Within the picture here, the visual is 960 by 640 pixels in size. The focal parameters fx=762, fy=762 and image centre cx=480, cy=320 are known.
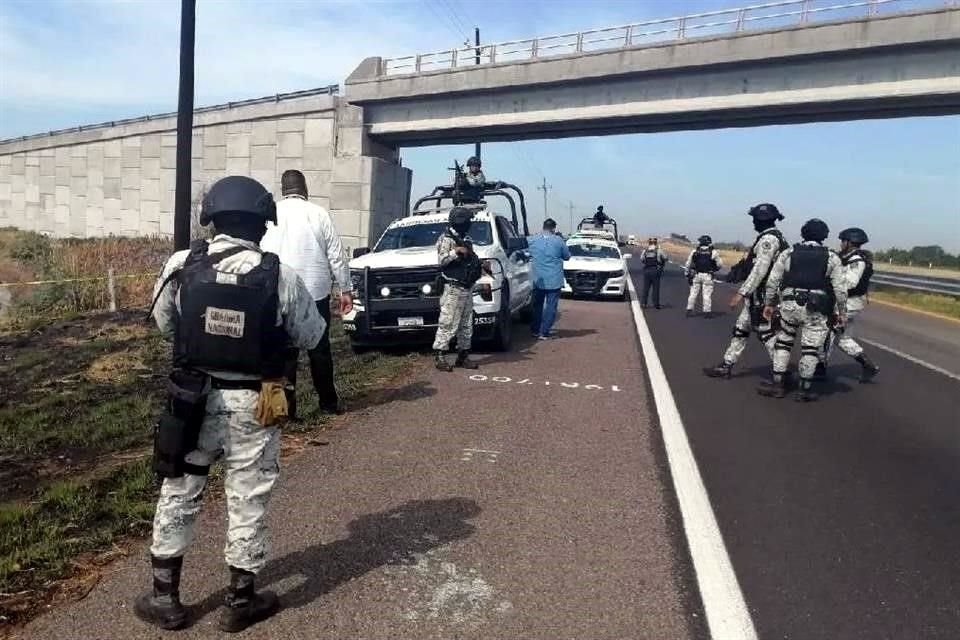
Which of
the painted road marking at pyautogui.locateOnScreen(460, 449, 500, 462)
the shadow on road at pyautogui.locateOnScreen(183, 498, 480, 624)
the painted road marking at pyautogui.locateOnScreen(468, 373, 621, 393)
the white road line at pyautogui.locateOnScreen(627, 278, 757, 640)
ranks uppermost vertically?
the painted road marking at pyautogui.locateOnScreen(468, 373, 621, 393)

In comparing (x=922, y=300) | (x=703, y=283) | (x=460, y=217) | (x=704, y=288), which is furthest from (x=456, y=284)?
(x=922, y=300)

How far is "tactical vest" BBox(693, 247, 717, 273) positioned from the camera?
17109 mm

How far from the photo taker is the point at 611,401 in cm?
765

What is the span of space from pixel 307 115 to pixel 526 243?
17.5m

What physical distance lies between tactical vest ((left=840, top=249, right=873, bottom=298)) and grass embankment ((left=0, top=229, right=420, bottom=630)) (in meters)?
5.97

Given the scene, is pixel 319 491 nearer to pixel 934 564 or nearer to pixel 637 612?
pixel 637 612

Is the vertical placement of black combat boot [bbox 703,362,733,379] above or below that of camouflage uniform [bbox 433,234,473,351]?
A: below

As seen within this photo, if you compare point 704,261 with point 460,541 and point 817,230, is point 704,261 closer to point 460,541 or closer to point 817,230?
point 817,230

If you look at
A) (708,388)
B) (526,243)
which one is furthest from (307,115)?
(708,388)

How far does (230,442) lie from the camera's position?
3.17 m

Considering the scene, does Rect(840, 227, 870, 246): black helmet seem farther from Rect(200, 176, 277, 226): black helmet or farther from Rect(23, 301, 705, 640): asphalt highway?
Rect(200, 176, 277, 226): black helmet

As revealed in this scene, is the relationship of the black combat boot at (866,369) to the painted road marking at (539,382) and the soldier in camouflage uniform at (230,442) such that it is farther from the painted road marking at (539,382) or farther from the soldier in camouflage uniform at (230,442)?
the soldier in camouflage uniform at (230,442)

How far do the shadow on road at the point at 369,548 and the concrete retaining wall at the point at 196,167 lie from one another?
2134 cm

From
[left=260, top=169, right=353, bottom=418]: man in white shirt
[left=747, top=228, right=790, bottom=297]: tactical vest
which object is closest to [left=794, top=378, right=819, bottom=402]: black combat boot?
[left=747, top=228, right=790, bottom=297]: tactical vest
